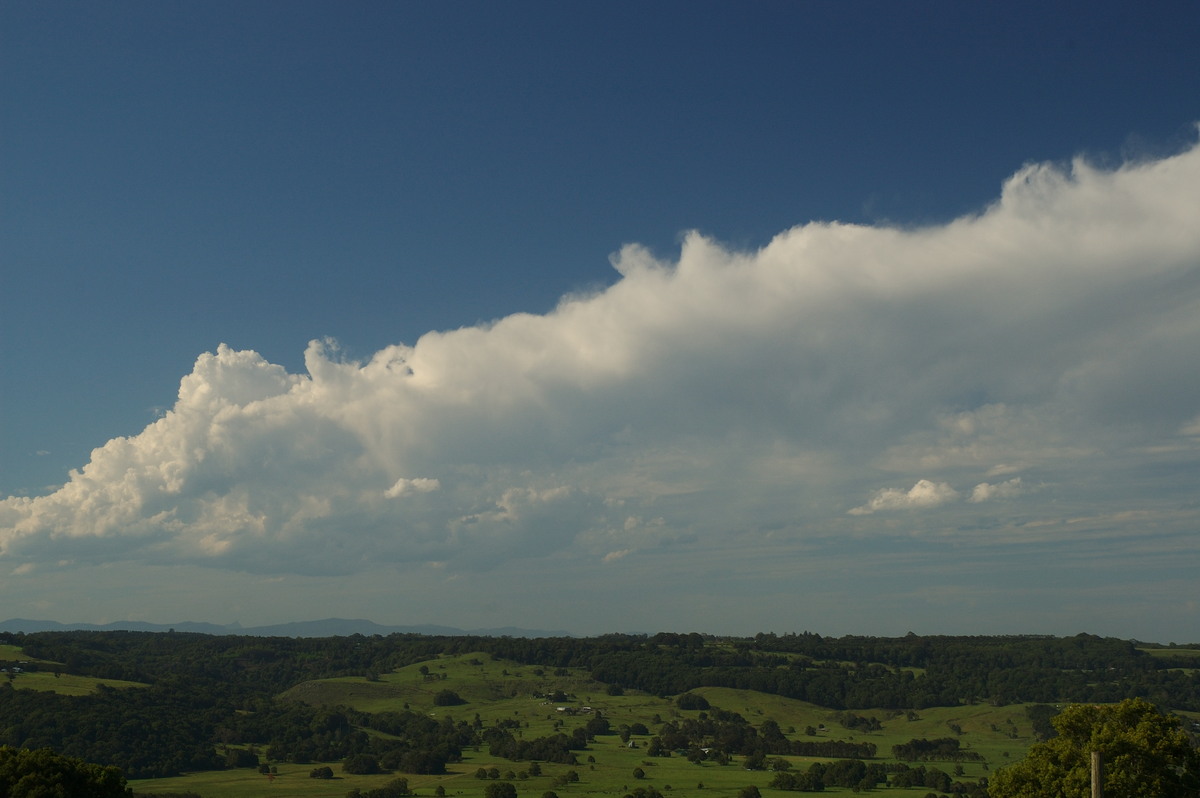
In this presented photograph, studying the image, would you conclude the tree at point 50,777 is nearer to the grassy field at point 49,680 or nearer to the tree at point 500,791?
the tree at point 500,791

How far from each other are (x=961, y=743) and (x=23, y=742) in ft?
590

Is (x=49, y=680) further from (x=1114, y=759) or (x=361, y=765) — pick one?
(x=1114, y=759)

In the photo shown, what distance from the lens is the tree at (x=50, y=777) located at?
45938mm

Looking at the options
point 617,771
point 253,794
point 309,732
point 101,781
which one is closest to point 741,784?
point 617,771

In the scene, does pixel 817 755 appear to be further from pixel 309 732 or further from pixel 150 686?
pixel 150 686

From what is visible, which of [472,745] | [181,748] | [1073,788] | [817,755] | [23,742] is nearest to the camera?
[1073,788]

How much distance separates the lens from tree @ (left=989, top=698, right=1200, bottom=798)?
161 feet

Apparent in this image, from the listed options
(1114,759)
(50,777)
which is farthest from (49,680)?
(1114,759)

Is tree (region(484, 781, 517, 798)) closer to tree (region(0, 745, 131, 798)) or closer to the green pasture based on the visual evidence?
the green pasture

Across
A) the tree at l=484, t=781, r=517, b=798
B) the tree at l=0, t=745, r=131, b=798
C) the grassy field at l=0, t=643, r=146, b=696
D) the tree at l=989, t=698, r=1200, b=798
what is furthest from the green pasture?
the tree at l=989, t=698, r=1200, b=798

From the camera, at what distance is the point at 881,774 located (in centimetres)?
15075

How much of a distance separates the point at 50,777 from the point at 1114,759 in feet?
190

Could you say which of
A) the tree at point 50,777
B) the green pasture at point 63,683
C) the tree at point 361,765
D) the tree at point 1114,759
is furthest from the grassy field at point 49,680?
the tree at point 1114,759

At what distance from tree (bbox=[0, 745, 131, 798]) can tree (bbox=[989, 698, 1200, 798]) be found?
170 feet
